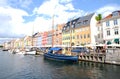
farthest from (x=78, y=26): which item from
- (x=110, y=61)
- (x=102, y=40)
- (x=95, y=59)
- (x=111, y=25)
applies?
(x=110, y=61)

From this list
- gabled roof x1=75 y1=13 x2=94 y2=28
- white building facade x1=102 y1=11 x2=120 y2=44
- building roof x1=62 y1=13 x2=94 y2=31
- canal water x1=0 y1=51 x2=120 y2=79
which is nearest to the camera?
canal water x1=0 y1=51 x2=120 y2=79

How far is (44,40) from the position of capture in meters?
130

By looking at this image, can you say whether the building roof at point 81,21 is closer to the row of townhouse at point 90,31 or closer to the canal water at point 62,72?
the row of townhouse at point 90,31

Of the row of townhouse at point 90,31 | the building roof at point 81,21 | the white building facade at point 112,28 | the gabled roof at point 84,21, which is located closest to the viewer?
the white building facade at point 112,28

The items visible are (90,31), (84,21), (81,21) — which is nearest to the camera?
(90,31)

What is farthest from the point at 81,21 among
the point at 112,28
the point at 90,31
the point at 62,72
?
the point at 62,72

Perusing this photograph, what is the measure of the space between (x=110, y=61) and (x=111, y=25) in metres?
15.1

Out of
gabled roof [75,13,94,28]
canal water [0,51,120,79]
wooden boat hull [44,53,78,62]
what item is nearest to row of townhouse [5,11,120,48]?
gabled roof [75,13,94,28]

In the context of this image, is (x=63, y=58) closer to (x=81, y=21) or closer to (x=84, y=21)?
(x=84, y=21)

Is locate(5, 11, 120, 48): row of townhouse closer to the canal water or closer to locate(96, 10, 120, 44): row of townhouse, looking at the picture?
locate(96, 10, 120, 44): row of townhouse

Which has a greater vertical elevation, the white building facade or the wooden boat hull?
the white building facade

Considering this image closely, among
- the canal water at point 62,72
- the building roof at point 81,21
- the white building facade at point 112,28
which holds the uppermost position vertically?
the building roof at point 81,21

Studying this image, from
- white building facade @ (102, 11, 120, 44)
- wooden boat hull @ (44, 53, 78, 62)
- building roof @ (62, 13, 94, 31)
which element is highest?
building roof @ (62, 13, 94, 31)

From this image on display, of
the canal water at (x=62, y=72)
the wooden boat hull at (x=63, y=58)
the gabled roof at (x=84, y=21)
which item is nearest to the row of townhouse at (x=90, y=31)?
the gabled roof at (x=84, y=21)
